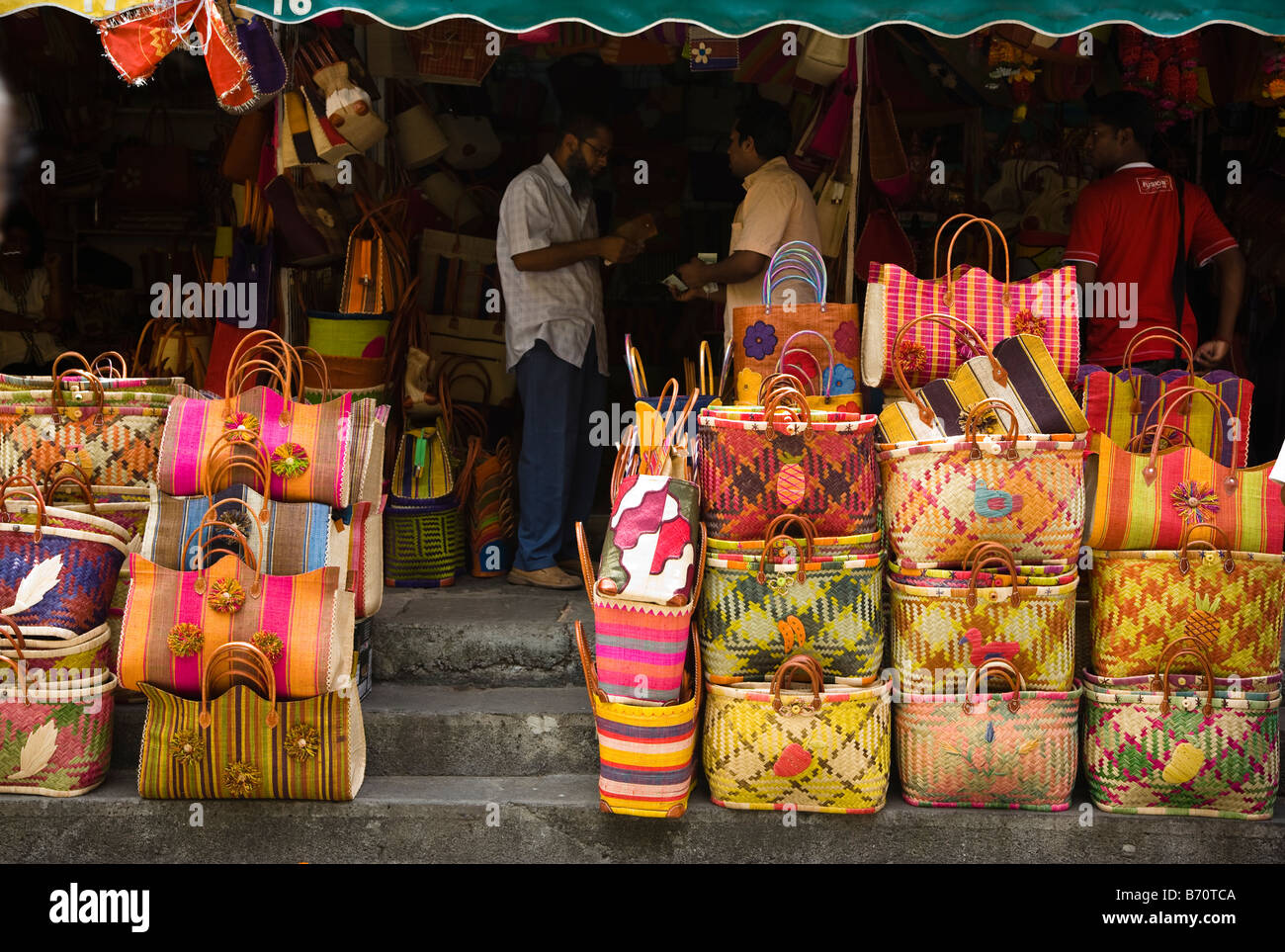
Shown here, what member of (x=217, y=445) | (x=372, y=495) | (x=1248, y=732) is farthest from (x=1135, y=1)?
(x=217, y=445)

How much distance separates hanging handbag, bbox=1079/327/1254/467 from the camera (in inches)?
160

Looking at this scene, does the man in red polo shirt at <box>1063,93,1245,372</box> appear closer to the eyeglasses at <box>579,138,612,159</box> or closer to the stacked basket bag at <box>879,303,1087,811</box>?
the stacked basket bag at <box>879,303,1087,811</box>

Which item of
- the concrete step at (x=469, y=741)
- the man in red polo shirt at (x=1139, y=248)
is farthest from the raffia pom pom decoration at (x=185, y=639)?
the man in red polo shirt at (x=1139, y=248)

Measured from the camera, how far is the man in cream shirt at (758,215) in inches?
185

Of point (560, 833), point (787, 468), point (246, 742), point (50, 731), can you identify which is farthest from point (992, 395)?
point (50, 731)

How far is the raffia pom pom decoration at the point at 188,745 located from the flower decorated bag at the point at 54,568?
18.2 inches

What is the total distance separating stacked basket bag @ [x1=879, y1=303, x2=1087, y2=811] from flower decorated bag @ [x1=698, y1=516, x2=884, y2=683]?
162 millimetres

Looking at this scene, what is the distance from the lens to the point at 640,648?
3514 millimetres

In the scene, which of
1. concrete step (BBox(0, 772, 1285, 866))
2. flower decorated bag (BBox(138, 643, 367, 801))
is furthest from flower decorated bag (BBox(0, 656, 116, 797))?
flower decorated bag (BBox(138, 643, 367, 801))

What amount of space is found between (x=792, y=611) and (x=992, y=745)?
0.69 m

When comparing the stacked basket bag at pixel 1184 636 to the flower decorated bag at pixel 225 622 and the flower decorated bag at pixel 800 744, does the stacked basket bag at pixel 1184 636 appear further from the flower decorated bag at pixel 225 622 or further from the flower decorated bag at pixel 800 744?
the flower decorated bag at pixel 225 622

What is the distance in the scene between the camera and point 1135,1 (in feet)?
12.2

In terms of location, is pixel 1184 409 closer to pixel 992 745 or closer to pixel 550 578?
pixel 992 745
